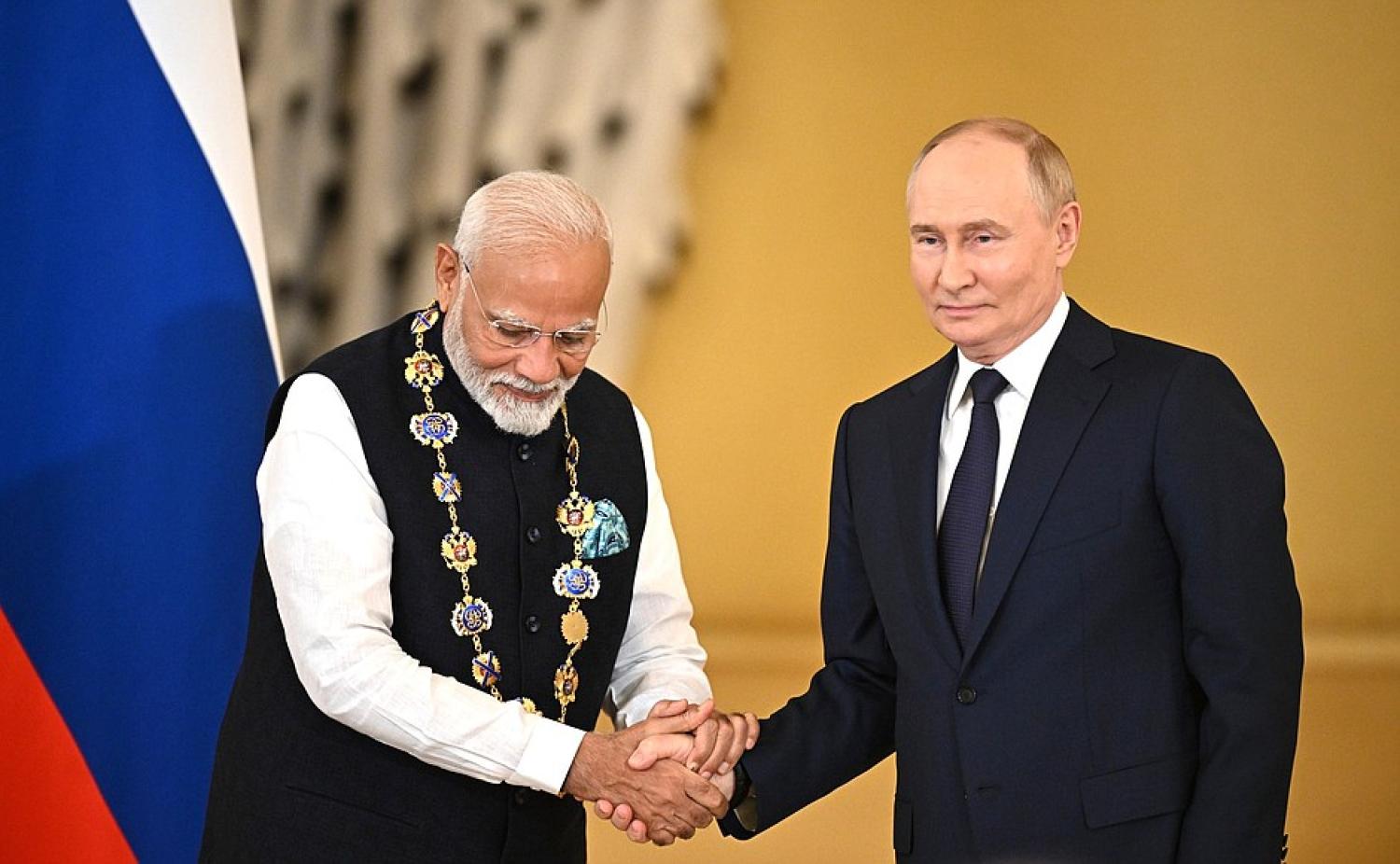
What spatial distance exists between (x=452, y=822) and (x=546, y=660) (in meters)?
0.27

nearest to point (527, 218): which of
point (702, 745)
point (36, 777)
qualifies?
point (702, 745)

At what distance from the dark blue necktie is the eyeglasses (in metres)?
0.56

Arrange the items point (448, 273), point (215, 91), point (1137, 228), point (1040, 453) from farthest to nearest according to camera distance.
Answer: point (1137, 228) → point (215, 91) → point (448, 273) → point (1040, 453)

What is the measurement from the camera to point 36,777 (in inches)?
107

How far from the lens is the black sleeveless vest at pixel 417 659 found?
232cm

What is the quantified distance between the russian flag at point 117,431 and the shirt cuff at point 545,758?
82cm

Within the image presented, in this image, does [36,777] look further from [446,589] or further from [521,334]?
[521,334]

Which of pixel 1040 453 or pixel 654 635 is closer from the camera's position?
pixel 1040 453

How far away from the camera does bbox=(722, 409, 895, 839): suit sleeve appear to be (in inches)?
99.3

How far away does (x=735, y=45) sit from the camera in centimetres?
406

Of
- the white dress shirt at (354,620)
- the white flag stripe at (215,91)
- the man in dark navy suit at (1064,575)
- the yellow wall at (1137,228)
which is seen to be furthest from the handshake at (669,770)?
the yellow wall at (1137,228)

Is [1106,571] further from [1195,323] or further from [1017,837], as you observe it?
[1195,323]

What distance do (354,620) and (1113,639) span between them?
40.9 inches

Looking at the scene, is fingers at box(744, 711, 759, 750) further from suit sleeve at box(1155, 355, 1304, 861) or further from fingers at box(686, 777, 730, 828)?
suit sleeve at box(1155, 355, 1304, 861)
